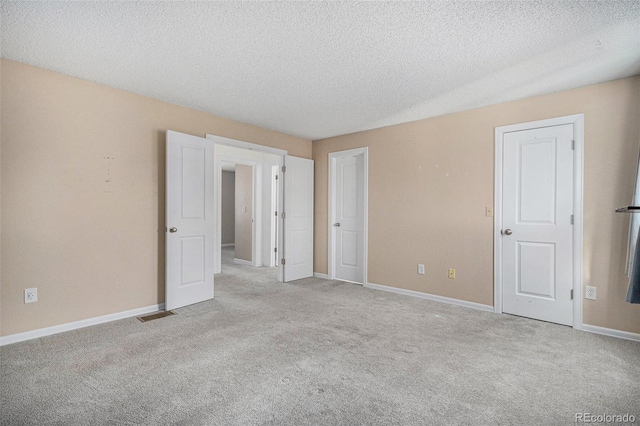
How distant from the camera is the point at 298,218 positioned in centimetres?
534

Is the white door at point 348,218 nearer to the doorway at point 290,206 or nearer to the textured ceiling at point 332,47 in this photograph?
the doorway at point 290,206

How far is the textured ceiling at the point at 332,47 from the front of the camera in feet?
6.59

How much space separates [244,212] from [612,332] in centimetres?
614

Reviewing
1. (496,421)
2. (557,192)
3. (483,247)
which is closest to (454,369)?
(496,421)

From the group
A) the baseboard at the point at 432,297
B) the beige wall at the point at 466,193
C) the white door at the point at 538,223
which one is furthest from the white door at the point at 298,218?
the white door at the point at 538,223

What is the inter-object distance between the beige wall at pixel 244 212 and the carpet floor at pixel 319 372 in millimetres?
3464

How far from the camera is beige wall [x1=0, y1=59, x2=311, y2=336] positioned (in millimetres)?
2713

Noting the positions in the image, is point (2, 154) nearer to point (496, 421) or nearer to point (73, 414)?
point (73, 414)

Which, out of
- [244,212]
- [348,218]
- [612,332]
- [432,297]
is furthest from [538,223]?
[244,212]

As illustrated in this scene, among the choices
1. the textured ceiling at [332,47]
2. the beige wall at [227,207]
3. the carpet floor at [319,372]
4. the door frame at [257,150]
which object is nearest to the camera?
the carpet floor at [319,372]

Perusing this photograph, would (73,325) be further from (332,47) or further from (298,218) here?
(332,47)

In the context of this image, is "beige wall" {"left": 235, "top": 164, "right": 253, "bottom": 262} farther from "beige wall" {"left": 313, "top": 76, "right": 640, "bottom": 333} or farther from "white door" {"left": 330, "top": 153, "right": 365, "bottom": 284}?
"white door" {"left": 330, "top": 153, "right": 365, "bottom": 284}

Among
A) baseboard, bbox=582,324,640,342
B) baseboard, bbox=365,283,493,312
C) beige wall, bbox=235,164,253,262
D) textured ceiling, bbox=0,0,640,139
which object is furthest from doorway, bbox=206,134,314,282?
baseboard, bbox=582,324,640,342

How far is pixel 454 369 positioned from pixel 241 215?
5676 millimetres
